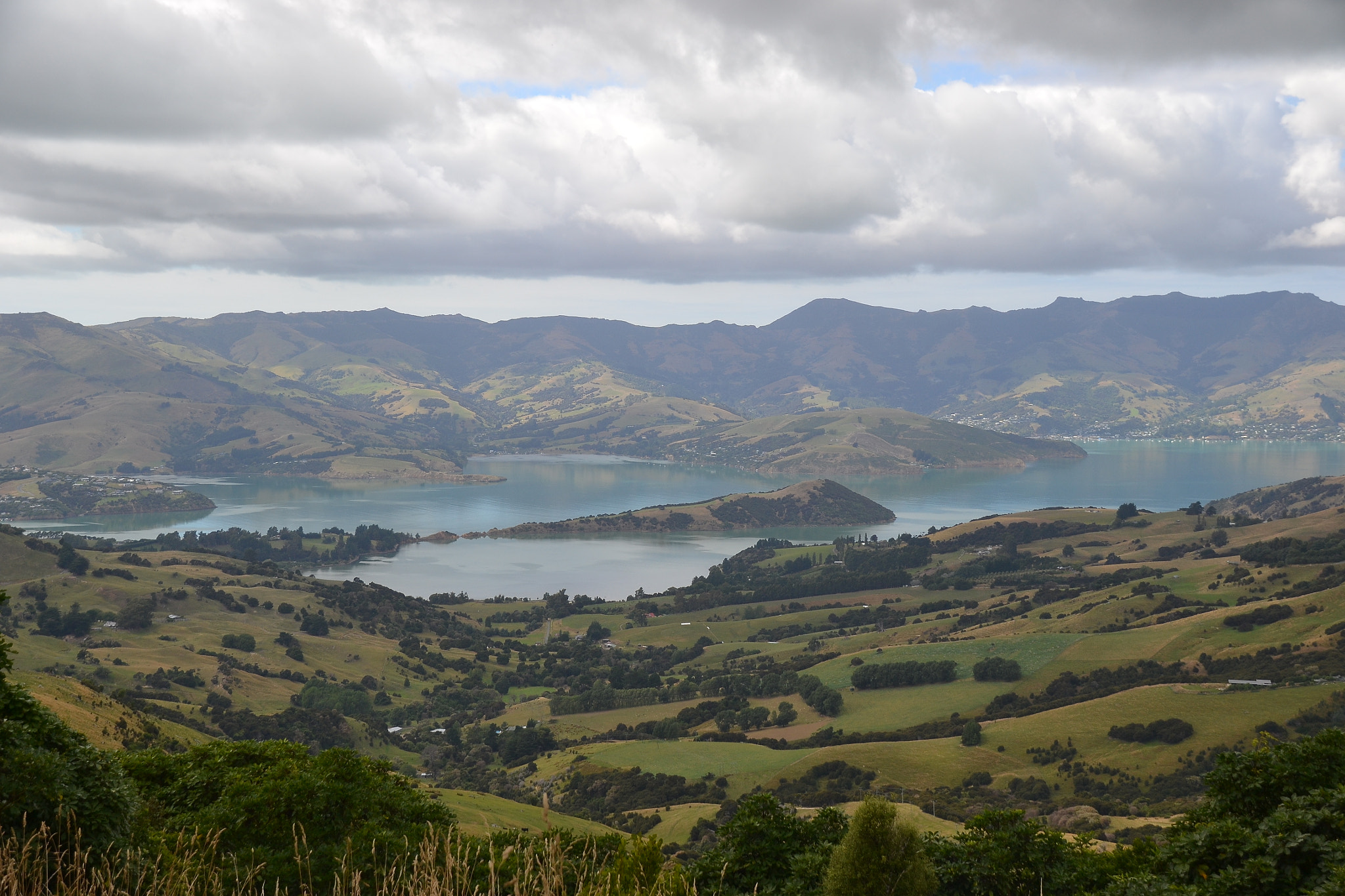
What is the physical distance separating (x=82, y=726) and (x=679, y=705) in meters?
52.4

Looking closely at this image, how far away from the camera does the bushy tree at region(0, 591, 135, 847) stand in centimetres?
1196

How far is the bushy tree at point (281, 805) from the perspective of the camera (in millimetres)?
18547

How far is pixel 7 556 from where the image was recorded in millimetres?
104812

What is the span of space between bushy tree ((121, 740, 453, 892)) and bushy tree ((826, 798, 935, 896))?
7.79 m

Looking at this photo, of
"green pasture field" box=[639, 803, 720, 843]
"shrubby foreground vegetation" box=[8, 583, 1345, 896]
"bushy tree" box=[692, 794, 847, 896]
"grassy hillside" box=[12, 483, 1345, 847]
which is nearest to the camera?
"shrubby foreground vegetation" box=[8, 583, 1345, 896]

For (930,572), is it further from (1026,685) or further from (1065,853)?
(1065,853)

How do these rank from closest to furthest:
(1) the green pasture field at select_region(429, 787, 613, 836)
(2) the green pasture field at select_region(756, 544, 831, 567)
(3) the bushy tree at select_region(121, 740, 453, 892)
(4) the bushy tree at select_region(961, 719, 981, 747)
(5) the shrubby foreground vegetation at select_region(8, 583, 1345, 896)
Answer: (5) the shrubby foreground vegetation at select_region(8, 583, 1345, 896) < (3) the bushy tree at select_region(121, 740, 453, 892) < (1) the green pasture field at select_region(429, 787, 613, 836) < (4) the bushy tree at select_region(961, 719, 981, 747) < (2) the green pasture field at select_region(756, 544, 831, 567)

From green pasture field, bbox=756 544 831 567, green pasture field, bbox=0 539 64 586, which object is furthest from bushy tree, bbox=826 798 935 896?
green pasture field, bbox=756 544 831 567

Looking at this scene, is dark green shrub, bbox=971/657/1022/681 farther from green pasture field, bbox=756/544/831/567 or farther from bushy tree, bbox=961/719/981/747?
green pasture field, bbox=756/544/831/567

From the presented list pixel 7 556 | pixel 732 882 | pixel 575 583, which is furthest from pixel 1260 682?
pixel 7 556

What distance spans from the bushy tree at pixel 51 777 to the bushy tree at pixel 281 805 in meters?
2.25

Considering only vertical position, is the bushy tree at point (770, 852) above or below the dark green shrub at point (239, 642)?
above

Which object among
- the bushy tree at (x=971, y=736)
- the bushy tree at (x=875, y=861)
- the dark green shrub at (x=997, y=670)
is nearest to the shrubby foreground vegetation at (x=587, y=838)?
the bushy tree at (x=875, y=861)

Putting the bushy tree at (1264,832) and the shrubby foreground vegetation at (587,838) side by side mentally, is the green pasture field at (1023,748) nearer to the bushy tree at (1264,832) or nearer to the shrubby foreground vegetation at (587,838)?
the shrubby foreground vegetation at (587,838)
